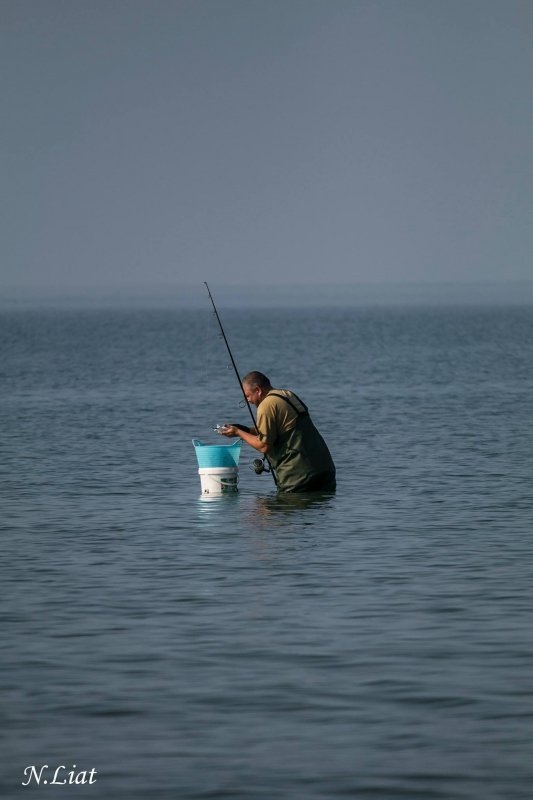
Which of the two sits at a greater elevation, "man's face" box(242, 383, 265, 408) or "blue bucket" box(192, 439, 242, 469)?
"man's face" box(242, 383, 265, 408)

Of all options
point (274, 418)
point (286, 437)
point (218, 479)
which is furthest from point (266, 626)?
point (218, 479)

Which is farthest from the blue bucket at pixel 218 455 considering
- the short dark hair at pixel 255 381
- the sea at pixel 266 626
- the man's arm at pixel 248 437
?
the short dark hair at pixel 255 381

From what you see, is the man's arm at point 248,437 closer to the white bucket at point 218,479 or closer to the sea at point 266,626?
the sea at point 266,626

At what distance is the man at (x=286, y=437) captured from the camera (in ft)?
45.1

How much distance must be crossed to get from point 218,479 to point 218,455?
0.27 m

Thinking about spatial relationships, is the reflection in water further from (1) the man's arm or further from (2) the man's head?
(2) the man's head

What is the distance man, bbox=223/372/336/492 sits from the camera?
13750mm

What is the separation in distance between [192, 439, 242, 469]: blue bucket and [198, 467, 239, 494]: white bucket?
0.04 metres

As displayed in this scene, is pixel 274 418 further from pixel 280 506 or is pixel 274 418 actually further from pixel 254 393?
pixel 280 506

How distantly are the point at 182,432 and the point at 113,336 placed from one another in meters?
55.2

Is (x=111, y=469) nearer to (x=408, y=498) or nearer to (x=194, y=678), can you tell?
(x=408, y=498)

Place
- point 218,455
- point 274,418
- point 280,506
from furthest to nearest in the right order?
point 218,455 → point 280,506 → point 274,418

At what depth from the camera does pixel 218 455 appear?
1460 centimetres

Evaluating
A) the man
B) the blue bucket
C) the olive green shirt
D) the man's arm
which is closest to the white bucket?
the blue bucket
